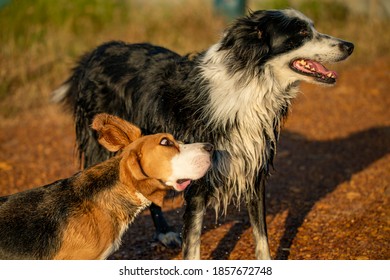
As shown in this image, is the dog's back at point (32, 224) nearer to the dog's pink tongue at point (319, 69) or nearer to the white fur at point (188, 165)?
the white fur at point (188, 165)

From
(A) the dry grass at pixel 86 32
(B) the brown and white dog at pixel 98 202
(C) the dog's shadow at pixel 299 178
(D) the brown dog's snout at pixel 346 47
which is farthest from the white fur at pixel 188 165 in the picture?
(A) the dry grass at pixel 86 32

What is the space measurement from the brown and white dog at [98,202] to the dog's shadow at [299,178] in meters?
1.61

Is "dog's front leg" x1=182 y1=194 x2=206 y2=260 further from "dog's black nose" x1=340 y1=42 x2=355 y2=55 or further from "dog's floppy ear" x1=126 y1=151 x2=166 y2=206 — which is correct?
"dog's black nose" x1=340 y1=42 x2=355 y2=55

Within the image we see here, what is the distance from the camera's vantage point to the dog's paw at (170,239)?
711 cm

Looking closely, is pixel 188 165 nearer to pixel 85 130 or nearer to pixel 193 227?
pixel 193 227

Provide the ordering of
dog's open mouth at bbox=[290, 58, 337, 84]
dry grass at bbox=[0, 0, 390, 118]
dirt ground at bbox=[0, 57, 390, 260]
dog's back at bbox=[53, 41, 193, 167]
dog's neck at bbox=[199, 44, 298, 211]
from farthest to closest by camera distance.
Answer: dry grass at bbox=[0, 0, 390, 118] < dirt ground at bbox=[0, 57, 390, 260] < dog's back at bbox=[53, 41, 193, 167] < dog's open mouth at bbox=[290, 58, 337, 84] < dog's neck at bbox=[199, 44, 298, 211]

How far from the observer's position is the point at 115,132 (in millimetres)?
5676

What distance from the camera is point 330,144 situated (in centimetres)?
1046

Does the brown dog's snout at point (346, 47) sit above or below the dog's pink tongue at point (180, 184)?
above

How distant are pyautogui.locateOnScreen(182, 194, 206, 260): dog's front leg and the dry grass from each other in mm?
7181

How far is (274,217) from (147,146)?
279 cm

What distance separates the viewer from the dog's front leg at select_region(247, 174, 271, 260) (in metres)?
6.29

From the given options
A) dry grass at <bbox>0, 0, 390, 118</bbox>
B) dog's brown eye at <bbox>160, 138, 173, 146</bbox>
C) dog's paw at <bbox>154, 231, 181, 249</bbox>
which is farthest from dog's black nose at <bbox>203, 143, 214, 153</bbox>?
dry grass at <bbox>0, 0, 390, 118</bbox>

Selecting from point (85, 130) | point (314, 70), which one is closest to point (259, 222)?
point (314, 70)
